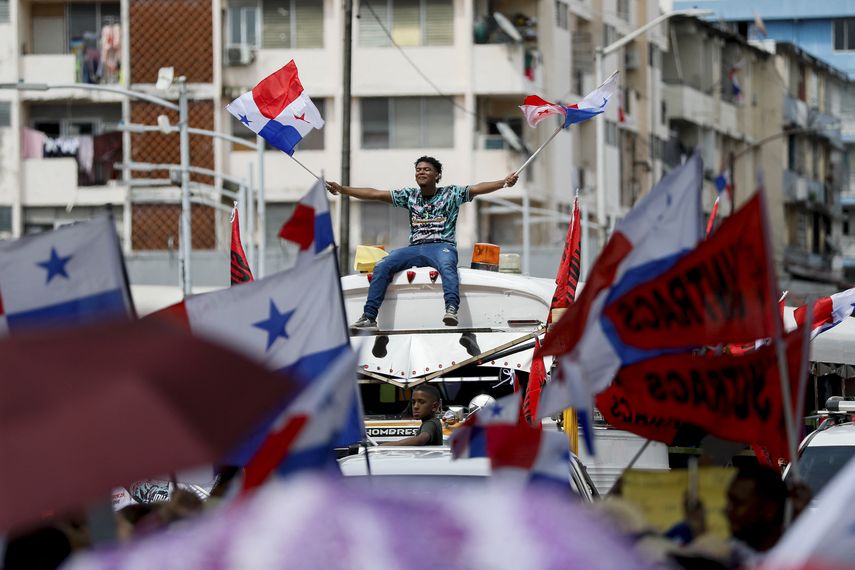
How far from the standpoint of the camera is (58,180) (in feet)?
173

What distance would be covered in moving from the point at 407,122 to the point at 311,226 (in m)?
43.4

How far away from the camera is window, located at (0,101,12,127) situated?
173 feet

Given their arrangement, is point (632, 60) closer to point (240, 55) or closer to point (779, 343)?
point (240, 55)

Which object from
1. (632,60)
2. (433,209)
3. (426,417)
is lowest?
(426,417)

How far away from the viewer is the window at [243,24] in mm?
52844

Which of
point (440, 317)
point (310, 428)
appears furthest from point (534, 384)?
point (310, 428)

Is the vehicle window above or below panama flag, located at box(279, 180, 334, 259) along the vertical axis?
below

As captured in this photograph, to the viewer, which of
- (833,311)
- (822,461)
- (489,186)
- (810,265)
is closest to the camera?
(822,461)

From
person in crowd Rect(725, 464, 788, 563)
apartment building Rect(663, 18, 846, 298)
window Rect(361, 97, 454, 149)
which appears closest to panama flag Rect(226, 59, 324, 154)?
person in crowd Rect(725, 464, 788, 563)

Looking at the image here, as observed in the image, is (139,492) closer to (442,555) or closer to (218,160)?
(442,555)

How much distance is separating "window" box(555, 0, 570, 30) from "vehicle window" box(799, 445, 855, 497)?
42468mm

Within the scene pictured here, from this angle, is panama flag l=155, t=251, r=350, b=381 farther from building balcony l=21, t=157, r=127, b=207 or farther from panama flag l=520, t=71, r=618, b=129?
building balcony l=21, t=157, r=127, b=207

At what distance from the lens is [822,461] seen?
1287cm

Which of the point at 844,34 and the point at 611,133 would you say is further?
the point at 844,34
